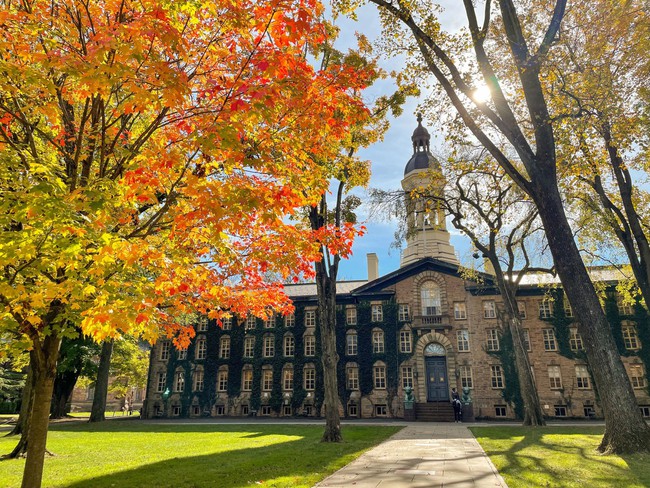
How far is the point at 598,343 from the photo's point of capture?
9898mm

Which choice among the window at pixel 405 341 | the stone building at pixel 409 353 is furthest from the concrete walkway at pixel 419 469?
the window at pixel 405 341

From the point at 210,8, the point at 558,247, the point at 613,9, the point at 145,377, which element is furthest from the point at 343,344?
the point at 210,8

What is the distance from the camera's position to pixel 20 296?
542 centimetres

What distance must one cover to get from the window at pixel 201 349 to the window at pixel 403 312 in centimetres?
1793

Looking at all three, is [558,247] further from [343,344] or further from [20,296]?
[343,344]

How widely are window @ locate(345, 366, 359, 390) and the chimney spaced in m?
9.72

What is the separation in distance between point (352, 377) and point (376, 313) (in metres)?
5.63

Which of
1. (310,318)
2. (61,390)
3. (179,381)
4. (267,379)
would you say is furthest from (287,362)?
(61,390)

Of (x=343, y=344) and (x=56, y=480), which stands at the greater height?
(x=343, y=344)

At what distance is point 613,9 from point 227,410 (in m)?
36.3

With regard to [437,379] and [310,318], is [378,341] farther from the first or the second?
[310,318]

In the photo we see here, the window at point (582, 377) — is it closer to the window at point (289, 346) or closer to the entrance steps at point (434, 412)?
the entrance steps at point (434, 412)

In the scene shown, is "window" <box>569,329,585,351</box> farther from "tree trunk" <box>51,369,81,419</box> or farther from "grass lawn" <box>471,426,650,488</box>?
"tree trunk" <box>51,369,81,419</box>

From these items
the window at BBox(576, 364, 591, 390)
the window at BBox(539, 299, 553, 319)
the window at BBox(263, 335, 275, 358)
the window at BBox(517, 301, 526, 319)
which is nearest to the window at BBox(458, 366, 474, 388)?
the window at BBox(517, 301, 526, 319)
